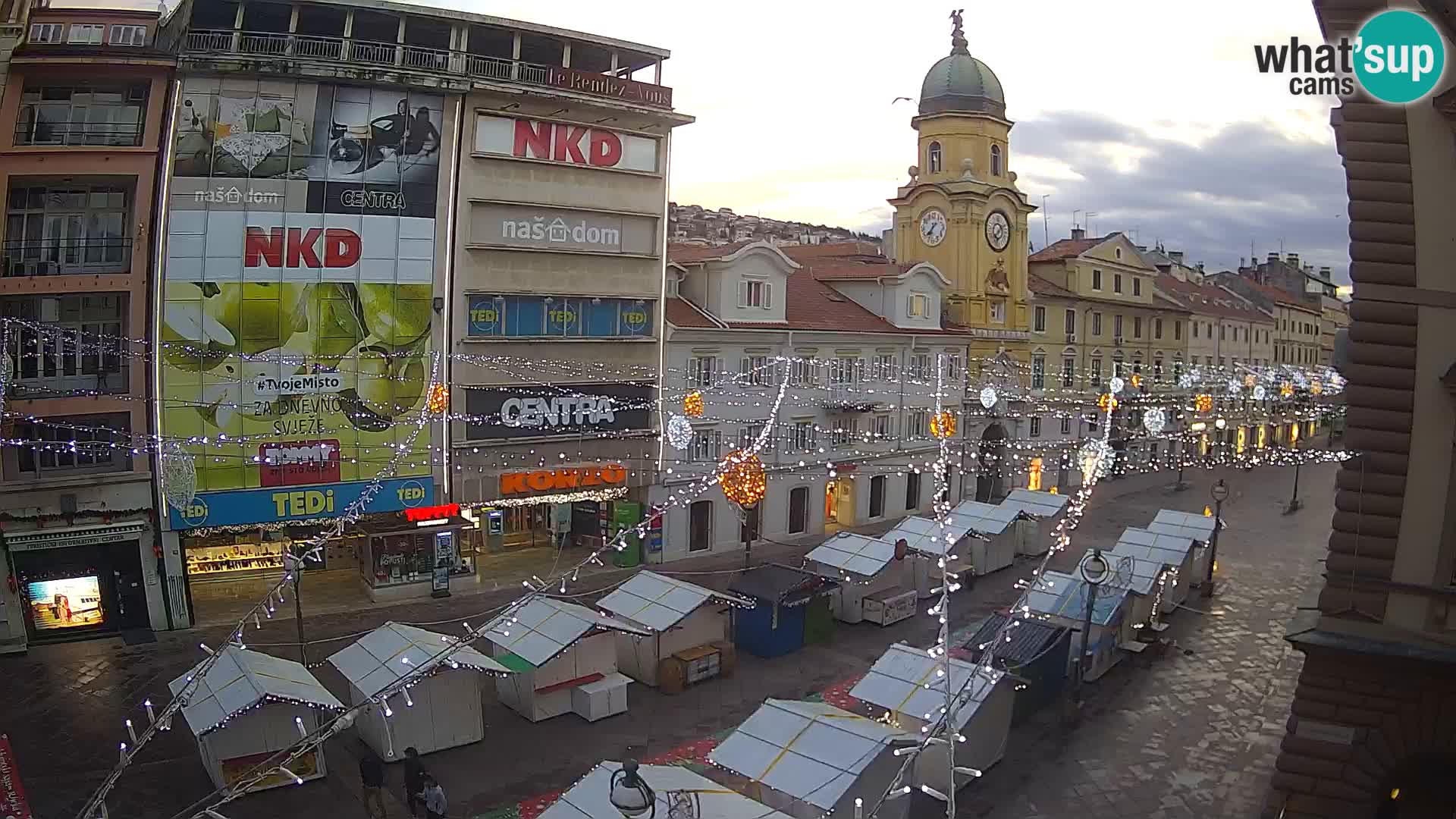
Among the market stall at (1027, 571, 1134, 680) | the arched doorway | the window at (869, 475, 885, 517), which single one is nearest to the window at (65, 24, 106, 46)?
the market stall at (1027, 571, 1134, 680)

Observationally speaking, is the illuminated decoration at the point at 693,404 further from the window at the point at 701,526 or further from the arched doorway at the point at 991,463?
the arched doorway at the point at 991,463

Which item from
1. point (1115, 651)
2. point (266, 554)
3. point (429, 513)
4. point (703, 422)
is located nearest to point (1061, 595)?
point (1115, 651)

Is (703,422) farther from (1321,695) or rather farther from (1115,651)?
(1321,695)

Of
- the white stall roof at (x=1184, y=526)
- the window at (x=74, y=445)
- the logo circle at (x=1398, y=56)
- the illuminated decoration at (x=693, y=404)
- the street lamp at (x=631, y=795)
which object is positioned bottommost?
the white stall roof at (x=1184, y=526)

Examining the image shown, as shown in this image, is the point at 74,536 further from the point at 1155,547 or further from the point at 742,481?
the point at 1155,547

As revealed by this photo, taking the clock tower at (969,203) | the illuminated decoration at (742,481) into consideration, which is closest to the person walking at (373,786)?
the illuminated decoration at (742,481)

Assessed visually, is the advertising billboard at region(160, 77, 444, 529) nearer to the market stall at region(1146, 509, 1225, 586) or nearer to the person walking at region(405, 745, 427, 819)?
the person walking at region(405, 745, 427, 819)

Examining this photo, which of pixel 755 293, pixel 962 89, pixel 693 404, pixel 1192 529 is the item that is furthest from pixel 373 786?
pixel 962 89
